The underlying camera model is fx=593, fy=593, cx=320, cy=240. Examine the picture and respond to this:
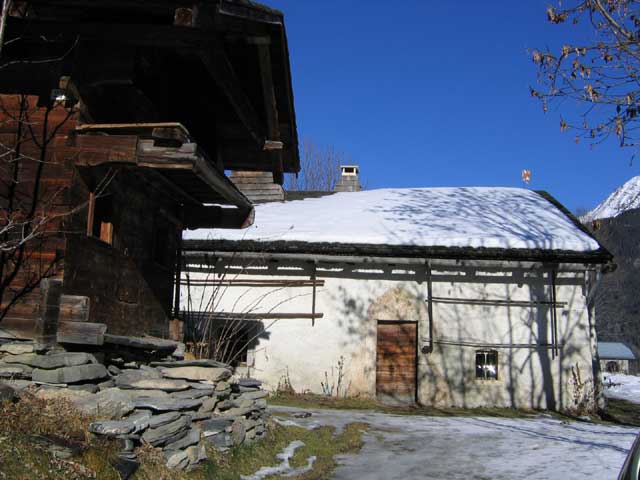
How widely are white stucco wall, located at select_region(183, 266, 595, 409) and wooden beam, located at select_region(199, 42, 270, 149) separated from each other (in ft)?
19.7

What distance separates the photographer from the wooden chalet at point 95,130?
5.26 meters

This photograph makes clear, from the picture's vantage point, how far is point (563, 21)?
22.3ft

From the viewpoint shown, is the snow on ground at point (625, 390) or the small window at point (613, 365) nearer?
the snow on ground at point (625, 390)

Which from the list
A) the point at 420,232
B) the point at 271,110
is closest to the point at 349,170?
the point at 420,232

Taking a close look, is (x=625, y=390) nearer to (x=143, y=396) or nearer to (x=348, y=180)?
(x=348, y=180)

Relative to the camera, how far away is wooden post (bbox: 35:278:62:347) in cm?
511

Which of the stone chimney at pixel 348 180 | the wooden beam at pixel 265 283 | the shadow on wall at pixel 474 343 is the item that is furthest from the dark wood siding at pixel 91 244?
the stone chimney at pixel 348 180

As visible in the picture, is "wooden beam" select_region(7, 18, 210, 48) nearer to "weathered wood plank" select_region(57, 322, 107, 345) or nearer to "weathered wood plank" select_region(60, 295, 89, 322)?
"weathered wood plank" select_region(60, 295, 89, 322)

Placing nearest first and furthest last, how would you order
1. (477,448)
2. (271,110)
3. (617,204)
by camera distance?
(271,110), (477,448), (617,204)

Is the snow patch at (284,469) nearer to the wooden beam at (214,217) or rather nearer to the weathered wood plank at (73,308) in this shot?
the weathered wood plank at (73,308)

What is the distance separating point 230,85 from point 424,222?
9.06 meters

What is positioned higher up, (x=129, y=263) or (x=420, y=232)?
(x=420, y=232)

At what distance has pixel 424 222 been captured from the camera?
48.5 feet

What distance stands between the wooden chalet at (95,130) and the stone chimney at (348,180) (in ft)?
45.8
